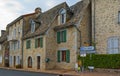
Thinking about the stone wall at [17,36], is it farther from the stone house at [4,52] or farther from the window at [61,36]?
the window at [61,36]

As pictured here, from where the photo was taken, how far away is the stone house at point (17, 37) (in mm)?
44656

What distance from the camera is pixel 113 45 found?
1115 inches

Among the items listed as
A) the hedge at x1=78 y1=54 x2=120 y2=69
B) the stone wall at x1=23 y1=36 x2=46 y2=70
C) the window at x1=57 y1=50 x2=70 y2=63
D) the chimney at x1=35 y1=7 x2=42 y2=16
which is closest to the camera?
the hedge at x1=78 y1=54 x2=120 y2=69

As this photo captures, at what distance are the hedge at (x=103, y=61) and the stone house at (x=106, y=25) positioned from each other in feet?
4.80

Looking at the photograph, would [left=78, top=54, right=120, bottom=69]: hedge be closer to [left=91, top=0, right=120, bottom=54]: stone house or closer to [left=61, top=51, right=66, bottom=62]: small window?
[left=91, top=0, right=120, bottom=54]: stone house

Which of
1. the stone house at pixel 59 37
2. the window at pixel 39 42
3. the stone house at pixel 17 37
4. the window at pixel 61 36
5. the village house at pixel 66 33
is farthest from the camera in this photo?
the stone house at pixel 17 37

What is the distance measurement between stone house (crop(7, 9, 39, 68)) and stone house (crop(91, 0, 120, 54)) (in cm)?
1655

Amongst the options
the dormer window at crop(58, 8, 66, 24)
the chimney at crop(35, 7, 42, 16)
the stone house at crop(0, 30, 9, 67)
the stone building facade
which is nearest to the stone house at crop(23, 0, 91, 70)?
the dormer window at crop(58, 8, 66, 24)

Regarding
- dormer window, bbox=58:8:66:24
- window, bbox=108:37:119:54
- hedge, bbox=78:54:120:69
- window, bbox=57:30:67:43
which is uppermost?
dormer window, bbox=58:8:66:24

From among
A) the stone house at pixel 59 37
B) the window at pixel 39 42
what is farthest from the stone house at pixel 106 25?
the window at pixel 39 42

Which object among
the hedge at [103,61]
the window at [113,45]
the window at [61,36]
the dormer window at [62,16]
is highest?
the dormer window at [62,16]

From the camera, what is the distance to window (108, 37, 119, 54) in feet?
91.8

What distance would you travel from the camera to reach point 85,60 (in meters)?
29.6

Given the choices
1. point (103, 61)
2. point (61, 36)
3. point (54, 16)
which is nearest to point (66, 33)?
point (61, 36)
